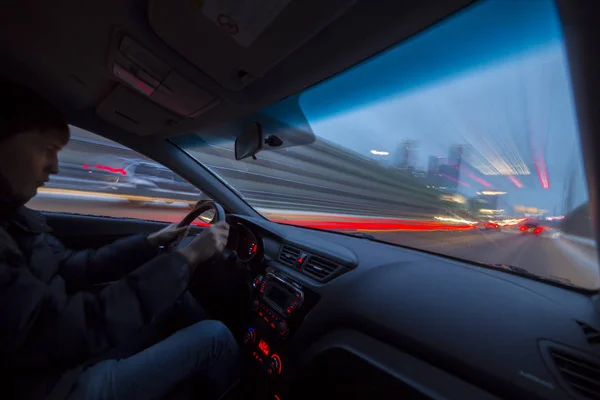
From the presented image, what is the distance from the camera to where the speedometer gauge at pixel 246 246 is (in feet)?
7.84

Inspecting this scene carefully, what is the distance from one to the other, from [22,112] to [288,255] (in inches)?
70.7

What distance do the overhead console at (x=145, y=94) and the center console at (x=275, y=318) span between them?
1.45 meters

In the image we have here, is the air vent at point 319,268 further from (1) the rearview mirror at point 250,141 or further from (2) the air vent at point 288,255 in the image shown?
(1) the rearview mirror at point 250,141

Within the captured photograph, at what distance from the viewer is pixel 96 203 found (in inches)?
143

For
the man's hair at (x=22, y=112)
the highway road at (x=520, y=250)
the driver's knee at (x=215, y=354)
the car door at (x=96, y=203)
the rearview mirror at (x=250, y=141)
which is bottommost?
the driver's knee at (x=215, y=354)

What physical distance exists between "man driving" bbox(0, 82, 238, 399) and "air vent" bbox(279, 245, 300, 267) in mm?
686

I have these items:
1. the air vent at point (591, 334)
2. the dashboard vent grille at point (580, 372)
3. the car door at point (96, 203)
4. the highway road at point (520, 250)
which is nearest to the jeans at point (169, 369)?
the car door at point (96, 203)

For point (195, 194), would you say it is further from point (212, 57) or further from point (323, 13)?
point (323, 13)

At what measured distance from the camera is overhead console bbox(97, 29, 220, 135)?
141cm

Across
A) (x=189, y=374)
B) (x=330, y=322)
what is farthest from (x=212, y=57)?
(x=189, y=374)

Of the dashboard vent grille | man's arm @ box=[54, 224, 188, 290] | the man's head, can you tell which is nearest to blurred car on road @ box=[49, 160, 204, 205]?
man's arm @ box=[54, 224, 188, 290]

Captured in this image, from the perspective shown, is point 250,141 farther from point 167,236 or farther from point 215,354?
point 215,354

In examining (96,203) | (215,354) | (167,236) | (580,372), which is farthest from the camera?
(96,203)

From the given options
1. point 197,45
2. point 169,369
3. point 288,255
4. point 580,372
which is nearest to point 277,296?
point 288,255
